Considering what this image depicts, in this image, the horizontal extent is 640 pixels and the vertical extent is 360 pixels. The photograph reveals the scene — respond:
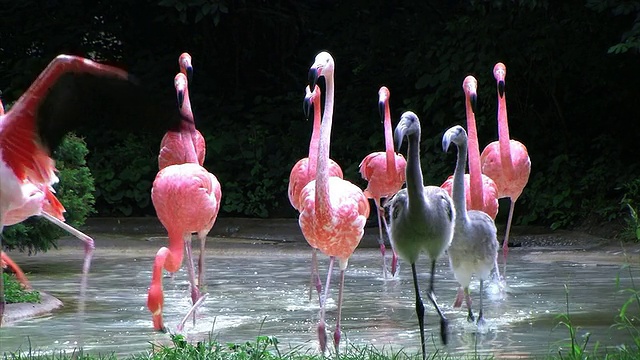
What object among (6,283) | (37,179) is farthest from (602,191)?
(37,179)

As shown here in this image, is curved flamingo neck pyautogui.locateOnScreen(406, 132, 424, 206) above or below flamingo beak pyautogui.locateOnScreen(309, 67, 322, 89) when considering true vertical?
below

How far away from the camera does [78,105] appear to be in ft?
15.6

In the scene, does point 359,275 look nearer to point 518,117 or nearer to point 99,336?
point 99,336

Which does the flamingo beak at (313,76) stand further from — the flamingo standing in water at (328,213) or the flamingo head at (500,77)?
the flamingo head at (500,77)

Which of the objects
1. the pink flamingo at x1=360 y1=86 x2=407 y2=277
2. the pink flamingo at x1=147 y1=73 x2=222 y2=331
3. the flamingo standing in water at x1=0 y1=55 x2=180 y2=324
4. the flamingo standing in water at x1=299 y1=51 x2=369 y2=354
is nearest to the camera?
the flamingo standing in water at x1=0 y1=55 x2=180 y2=324

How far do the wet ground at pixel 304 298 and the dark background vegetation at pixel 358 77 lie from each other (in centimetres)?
170

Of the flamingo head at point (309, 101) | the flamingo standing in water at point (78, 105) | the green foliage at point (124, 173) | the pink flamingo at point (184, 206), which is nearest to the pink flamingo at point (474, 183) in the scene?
the flamingo head at point (309, 101)

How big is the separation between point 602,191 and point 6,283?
Result: 6971 mm

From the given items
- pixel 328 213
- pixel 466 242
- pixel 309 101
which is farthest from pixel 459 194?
pixel 309 101

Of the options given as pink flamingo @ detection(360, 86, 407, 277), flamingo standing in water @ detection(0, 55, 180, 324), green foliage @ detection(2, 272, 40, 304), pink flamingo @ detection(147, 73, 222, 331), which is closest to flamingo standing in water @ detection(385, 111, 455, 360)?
flamingo standing in water @ detection(0, 55, 180, 324)

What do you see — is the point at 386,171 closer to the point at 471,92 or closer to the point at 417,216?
the point at 471,92

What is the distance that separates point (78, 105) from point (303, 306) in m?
2.83

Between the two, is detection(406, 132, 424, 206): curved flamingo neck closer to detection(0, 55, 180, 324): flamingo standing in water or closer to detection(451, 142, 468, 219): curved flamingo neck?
detection(451, 142, 468, 219): curved flamingo neck

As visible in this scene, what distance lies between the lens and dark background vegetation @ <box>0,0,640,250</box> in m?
12.1
